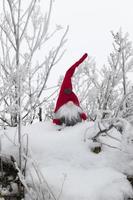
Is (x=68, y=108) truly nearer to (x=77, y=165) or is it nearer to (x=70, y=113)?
(x=70, y=113)

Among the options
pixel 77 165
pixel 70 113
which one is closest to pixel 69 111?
pixel 70 113

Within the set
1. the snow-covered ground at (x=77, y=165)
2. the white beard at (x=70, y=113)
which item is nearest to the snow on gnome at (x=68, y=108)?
the white beard at (x=70, y=113)

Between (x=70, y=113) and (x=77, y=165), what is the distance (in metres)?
0.69

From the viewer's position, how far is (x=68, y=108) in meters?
3.16

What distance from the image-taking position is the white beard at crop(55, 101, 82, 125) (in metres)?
3.11

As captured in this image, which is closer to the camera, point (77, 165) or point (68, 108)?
point (77, 165)

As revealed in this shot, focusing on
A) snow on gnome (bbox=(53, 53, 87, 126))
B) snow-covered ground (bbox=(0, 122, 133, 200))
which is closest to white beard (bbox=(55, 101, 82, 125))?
snow on gnome (bbox=(53, 53, 87, 126))

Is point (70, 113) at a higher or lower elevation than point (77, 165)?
higher

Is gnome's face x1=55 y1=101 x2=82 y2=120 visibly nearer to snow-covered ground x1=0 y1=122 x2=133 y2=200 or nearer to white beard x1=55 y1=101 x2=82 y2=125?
white beard x1=55 y1=101 x2=82 y2=125

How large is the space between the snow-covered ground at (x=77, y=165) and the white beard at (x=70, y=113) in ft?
0.46

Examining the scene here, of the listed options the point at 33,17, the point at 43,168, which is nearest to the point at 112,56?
the point at 33,17

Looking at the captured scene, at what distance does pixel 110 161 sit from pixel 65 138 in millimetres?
456

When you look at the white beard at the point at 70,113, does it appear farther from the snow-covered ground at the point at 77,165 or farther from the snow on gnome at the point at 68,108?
the snow-covered ground at the point at 77,165

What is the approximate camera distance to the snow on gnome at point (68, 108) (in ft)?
10.2
